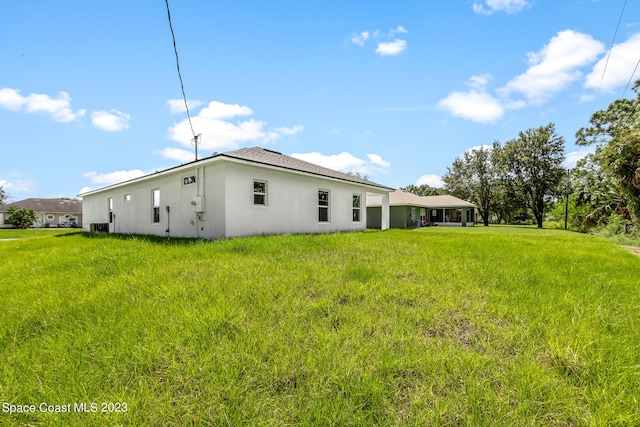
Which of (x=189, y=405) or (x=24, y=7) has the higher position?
(x=24, y=7)

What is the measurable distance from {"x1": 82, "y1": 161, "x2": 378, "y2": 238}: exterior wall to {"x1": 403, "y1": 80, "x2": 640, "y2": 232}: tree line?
1245 centimetres

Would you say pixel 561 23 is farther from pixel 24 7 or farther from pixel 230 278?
pixel 24 7

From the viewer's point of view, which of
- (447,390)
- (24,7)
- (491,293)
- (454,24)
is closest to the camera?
(447,390)

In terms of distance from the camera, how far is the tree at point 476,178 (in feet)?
127

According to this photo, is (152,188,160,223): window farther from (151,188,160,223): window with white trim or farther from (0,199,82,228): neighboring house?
(0,199,82,228): neighboring house

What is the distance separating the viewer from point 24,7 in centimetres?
579

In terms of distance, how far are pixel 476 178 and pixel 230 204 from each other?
3965 centimetres

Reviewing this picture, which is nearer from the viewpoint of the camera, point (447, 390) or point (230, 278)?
point (447, 390)

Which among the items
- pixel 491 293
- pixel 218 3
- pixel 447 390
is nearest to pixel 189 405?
pixel 447 390

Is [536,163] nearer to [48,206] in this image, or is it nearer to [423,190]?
[423,190]

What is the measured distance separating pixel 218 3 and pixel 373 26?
4.21 meters

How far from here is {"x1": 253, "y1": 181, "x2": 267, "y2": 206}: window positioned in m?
10.8

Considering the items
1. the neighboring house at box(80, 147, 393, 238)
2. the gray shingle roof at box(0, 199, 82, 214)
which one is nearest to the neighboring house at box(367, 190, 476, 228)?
the neighboring house at box(80, 147, 393, 238)

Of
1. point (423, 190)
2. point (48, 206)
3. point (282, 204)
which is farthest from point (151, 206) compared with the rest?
point (423, 190)
